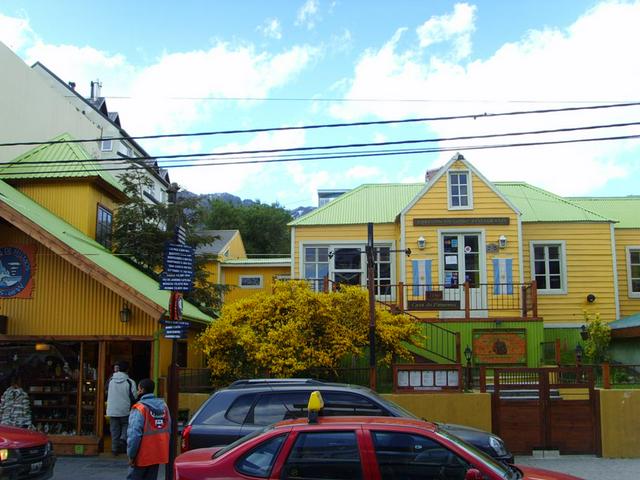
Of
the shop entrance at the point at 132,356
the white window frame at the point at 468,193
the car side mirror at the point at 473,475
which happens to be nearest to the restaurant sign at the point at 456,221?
the white window frame at the point at 468,193

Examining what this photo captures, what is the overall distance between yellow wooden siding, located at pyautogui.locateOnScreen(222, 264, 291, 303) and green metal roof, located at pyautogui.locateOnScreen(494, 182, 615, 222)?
11312 millimetres

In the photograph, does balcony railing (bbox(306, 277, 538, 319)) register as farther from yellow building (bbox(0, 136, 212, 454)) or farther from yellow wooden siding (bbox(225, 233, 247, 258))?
yellow wooden siding (bbox(225, 233, 247, 258))

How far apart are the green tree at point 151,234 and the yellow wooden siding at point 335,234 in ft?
12.3

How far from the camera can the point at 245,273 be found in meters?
30.5

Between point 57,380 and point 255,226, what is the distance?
4734cm

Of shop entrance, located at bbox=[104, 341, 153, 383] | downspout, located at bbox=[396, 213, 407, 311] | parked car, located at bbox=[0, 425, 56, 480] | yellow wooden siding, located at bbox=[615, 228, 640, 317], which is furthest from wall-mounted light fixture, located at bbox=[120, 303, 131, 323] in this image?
yellow wooden siding, located at bbox=[615, 228, 640, 317]

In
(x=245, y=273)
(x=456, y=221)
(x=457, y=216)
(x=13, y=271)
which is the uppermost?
(x=457, y=216)

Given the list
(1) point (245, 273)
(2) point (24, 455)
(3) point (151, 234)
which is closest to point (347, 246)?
(3) point (151, 234)

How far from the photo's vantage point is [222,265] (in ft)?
100

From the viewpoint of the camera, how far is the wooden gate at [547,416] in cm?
1241

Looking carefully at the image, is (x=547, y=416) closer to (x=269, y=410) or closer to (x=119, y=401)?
(x=269, y=410)

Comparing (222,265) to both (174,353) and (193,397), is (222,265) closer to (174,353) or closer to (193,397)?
(193,397)

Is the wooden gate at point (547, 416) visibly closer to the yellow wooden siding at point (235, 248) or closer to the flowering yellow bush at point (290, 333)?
the flowering yellow bush at point (290, 333)

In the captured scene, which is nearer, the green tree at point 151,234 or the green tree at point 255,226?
the green tree at point 151,234
